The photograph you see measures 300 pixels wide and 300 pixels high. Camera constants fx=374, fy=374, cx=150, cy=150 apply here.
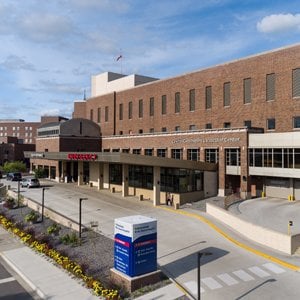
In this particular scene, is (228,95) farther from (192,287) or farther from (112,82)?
(112,82)

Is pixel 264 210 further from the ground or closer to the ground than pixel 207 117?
closer to the ground

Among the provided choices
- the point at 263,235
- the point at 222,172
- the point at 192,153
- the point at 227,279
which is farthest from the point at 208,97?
the point at 227,279

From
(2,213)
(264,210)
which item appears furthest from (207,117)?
(2,213)

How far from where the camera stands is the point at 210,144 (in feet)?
162

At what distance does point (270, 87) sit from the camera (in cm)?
4797

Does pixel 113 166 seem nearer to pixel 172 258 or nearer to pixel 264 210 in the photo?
pixel 264 210

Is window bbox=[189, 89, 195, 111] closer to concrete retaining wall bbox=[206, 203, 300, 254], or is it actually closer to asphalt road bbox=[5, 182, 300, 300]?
asphalt road bbox=[5, 182, 300, 300]

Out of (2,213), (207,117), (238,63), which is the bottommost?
(2,213)

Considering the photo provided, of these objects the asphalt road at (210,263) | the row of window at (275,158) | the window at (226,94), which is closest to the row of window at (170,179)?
the asphalt road at (210,263)

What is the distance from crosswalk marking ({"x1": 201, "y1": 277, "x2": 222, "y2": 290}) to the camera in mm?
17594

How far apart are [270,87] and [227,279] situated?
34.8 meters

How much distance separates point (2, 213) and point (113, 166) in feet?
64.4

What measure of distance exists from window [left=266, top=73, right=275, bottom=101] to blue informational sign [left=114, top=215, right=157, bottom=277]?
1364 inches

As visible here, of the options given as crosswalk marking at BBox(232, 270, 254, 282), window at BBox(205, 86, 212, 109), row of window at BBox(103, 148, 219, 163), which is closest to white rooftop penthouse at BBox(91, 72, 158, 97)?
row of window at BBox(103, 148, 219, 163)
